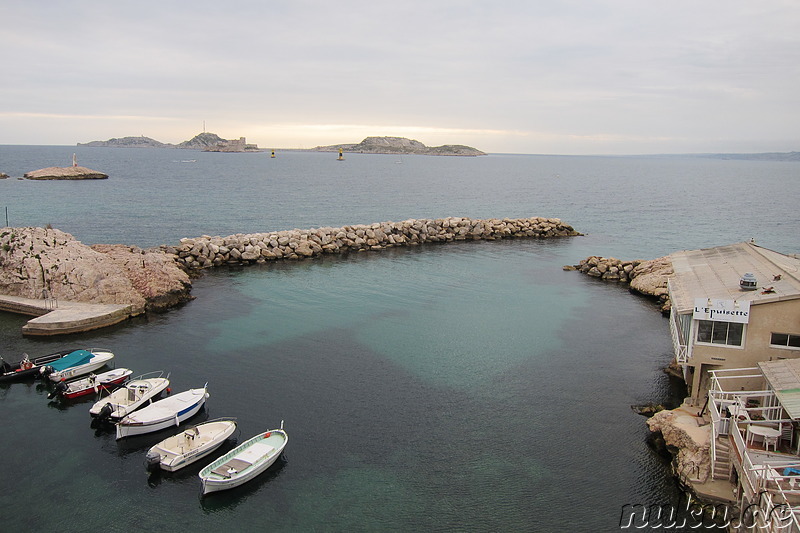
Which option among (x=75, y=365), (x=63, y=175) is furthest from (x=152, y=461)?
(x=63, y=175)

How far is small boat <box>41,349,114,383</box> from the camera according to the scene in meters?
27.4

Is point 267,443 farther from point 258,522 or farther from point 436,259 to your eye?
point 436,259

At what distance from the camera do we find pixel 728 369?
22.0 metres

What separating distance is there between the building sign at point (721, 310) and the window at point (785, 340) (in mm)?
1318

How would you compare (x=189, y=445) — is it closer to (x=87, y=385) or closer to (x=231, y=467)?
(x=231, y=467)

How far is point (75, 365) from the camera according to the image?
92.2ft

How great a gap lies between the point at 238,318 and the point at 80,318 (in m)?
9.52

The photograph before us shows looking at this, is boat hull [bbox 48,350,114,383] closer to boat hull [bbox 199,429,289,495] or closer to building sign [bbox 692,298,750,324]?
boat hull [bbox 199,429,289,495]

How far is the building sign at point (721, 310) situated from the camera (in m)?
21.7

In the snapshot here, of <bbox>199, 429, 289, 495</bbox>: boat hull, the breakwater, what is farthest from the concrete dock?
<bbox>199, 429, 289, 495</bbox>: boat hull

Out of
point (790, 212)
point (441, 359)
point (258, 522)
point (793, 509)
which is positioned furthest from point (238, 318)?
point (790, 212)

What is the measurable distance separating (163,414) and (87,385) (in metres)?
5.63

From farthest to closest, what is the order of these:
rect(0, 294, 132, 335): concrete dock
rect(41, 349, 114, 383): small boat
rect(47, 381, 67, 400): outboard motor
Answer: rect(0, 294, 132, 335): concrete dock, rect(41, 349, 114, 383): small boat, rect(47, 381, 67, 400): outboard motor

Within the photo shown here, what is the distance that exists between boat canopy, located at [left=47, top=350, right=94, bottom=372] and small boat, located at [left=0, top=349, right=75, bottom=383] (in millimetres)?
712
